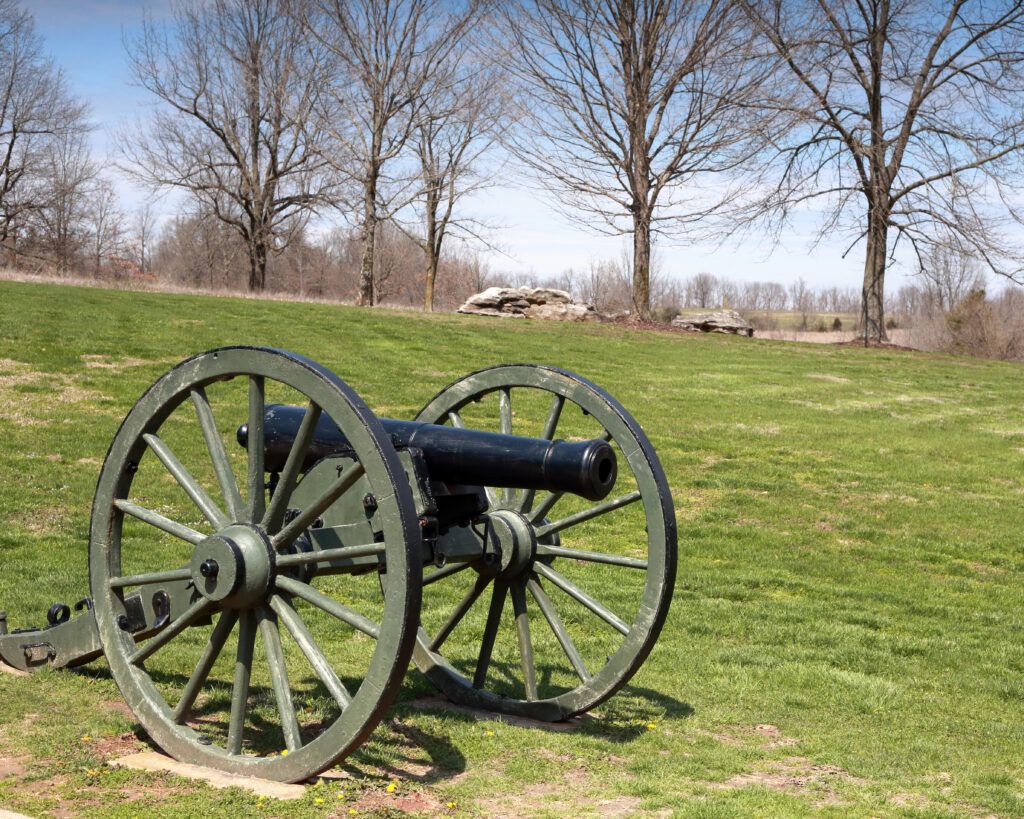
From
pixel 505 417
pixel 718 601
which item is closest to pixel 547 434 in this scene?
pixel 505 417

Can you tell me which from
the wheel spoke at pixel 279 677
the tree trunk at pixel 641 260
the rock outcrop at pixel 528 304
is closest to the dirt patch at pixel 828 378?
the tree trunk at pixel 641 260

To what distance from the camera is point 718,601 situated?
826cm

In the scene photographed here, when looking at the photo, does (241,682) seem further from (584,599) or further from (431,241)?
(431,241)

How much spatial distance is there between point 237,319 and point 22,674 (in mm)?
17121

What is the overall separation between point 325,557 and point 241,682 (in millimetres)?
595

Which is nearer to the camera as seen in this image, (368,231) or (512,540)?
(512,540)

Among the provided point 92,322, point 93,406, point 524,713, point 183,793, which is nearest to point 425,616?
point 524,713

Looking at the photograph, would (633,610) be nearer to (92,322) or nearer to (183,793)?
(183,793)

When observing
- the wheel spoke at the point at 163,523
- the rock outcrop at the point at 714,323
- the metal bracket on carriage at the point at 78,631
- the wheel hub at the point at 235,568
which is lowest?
the metal bracket on carriage at the point at 78,631

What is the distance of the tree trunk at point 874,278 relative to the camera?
28734 millimetres

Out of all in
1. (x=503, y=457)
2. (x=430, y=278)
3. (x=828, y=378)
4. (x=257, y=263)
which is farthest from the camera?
(x=257, y=263)

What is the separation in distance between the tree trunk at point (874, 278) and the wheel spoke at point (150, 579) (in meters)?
26.5

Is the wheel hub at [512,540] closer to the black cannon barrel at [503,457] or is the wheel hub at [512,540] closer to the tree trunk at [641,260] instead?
the black cannon barrel at [503,457]

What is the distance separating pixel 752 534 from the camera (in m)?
11.0
